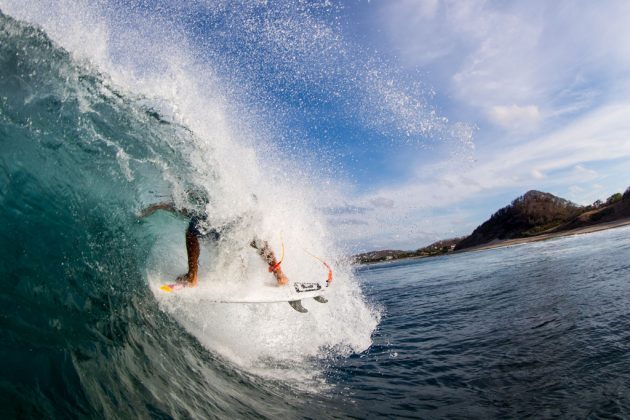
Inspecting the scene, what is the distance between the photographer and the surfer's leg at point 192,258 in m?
7.08

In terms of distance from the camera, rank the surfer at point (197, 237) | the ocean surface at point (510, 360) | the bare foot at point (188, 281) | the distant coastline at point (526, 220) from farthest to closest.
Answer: the distant coastline at point (526, 220) < the surfer at point (197, 237) < the bare foot at point (188, 281) < the ocean surface at point (510, 360)

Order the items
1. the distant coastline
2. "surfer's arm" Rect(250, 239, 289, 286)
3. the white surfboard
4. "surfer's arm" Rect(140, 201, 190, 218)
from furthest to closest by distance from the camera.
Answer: the distant coastline
"surfer's arm" Rect(250, 239, 289, 286)
"surfer's arm" Rect(140, 201, 190, 218)
the white surfboard

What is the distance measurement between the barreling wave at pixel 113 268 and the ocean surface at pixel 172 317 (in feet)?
0.08

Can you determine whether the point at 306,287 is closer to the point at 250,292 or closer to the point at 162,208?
the point at 250,292

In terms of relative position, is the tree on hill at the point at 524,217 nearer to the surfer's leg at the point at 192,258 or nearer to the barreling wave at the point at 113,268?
the barreling wave at the point at 113,268

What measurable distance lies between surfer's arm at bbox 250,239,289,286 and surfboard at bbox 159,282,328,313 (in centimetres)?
28

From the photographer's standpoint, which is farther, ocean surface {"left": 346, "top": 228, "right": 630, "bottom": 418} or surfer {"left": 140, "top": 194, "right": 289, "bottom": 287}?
surfer {"left": 140, "top": 194, "right": 289, "bottom": 287}

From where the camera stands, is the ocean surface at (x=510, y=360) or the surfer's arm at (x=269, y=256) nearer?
the ocean surface at (x=510, y=360)

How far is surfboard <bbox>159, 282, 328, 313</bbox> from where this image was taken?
22.4 feet

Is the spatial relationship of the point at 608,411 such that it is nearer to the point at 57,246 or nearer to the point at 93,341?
the point at 93,341

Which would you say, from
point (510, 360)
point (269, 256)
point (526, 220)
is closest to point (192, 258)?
point (269, 256)

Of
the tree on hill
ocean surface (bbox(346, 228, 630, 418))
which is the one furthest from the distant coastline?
ocean surface (bbox(346, 228, 630, 418))

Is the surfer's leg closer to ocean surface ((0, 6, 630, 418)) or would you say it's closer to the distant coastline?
ocean surface ((0, 6, 630, 418))

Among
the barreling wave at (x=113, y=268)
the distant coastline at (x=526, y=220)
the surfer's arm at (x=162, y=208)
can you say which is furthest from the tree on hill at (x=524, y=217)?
the surfer's arm at (x=162, y=208)
